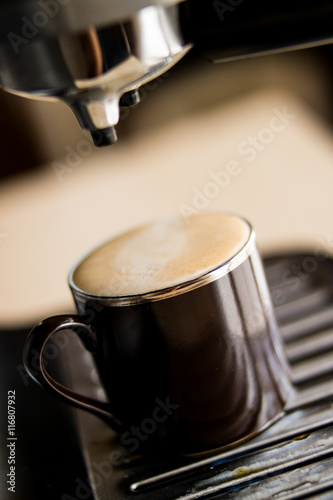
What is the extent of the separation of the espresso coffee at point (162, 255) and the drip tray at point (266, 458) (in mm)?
133

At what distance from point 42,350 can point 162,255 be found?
12 centimetres

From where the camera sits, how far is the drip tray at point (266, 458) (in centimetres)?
38

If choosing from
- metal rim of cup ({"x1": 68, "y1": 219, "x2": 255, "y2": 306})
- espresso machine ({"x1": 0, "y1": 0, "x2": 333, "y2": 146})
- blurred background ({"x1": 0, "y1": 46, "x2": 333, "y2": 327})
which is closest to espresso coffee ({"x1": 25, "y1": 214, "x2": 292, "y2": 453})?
metal rim of cup ({"x1": 68, "y1": 219, "x2": 255, "y2": 306})

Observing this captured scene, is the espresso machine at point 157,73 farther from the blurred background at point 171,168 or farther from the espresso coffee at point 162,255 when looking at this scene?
the blurred background at point 171,168

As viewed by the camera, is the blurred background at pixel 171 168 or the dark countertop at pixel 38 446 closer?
the dark countertop at pixel 38 446

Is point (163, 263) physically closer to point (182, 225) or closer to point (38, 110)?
point (182, 225)

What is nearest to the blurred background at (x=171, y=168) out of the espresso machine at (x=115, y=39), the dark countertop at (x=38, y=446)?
the dark countertop at (x=38, y=446)

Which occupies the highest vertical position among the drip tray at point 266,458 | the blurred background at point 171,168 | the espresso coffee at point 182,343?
the espresso coffee at point 182,343

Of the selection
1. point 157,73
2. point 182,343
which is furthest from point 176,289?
point 157,73

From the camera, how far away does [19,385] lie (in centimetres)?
54

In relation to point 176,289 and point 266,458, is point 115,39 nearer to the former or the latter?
point 176,289

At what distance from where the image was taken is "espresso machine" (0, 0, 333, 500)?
34 centimetres

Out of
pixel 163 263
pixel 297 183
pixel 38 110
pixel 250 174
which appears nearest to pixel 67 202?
pixel 250 174

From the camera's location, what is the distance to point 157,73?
0.38 meters
